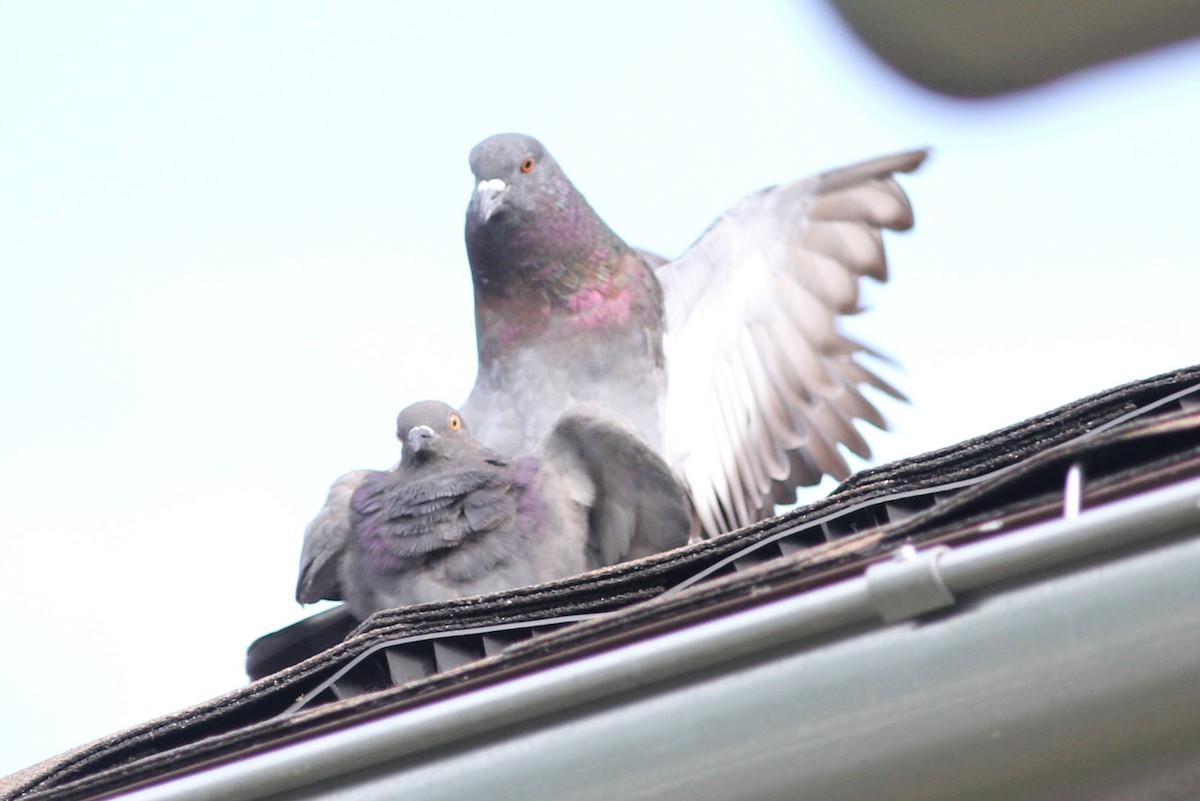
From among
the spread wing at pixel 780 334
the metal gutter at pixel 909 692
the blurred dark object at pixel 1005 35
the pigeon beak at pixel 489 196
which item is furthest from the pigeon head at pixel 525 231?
the blurred dark object at pixel 1005 35

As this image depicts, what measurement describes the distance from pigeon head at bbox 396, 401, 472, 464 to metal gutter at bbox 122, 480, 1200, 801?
3.22 metres

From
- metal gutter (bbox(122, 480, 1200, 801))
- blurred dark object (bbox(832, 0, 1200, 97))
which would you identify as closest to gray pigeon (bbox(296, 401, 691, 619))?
metal gutter (bbox(122, 480, 1200, 801))

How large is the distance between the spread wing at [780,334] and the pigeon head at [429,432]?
3.34ft

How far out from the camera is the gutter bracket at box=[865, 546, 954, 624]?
160 cm

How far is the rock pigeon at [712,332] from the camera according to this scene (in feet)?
19.3

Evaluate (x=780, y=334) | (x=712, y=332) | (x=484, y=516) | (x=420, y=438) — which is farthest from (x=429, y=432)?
(x=780, y=334)

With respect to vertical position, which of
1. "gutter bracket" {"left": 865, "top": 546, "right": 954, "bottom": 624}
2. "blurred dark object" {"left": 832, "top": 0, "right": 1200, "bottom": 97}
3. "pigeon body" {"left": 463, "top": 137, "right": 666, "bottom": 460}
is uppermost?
"pigeon body" {"left": 463, "top": 137, "right": 666, "bottom": 460}

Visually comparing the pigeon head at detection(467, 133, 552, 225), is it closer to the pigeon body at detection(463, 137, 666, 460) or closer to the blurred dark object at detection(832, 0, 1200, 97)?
the pigeon body at detection(463, 137, 666, 460)

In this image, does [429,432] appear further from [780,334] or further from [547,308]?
[780,334]

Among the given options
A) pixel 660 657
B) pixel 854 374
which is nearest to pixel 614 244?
pixel 854 374

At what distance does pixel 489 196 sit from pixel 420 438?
1.47 m

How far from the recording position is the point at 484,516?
479cm

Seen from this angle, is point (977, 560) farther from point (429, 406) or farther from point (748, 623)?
point (429, 406)

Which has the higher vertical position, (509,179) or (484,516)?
(509,179)
